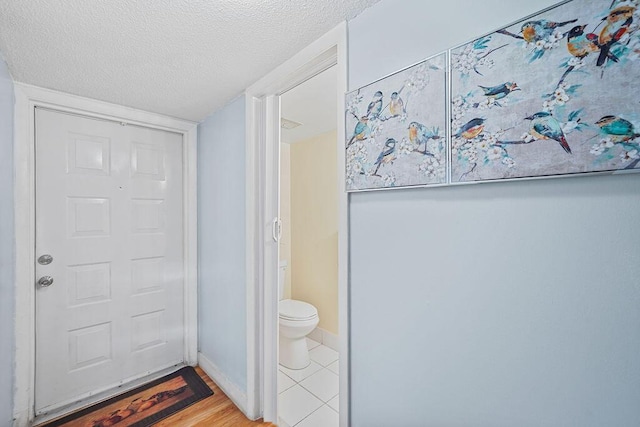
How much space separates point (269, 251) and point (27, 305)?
5.00ft

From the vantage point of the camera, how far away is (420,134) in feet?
3.05

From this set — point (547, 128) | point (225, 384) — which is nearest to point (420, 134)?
point (547, 128)

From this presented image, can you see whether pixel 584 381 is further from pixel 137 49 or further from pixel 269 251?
pixel 137 49

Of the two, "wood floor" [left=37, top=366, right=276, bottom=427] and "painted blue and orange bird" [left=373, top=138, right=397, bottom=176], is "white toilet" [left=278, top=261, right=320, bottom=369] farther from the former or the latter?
"painted blue and orange bird" [left=373, top=138, right=397, bottom=176]

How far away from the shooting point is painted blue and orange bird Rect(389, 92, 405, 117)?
0.98 metres

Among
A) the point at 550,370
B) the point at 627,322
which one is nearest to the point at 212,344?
the point at 550,370

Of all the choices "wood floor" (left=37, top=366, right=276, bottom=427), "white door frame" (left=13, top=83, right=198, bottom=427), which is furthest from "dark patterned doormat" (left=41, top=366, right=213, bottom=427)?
"white door frame" (left=13, top=83, right=198, bottom=427)

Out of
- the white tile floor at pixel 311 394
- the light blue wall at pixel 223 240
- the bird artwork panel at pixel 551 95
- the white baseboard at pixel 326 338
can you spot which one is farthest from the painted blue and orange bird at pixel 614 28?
the white baseboard at pixel 326 338

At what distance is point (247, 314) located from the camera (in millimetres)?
1798

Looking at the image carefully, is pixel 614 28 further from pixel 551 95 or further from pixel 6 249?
pixel 6 249

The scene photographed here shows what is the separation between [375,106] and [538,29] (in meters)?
0.50

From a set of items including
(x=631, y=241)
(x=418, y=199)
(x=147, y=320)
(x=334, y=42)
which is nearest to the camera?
(x=631, y=241)

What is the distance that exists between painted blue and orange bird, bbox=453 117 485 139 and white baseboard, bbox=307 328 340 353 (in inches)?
93.9

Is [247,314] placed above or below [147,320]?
above
